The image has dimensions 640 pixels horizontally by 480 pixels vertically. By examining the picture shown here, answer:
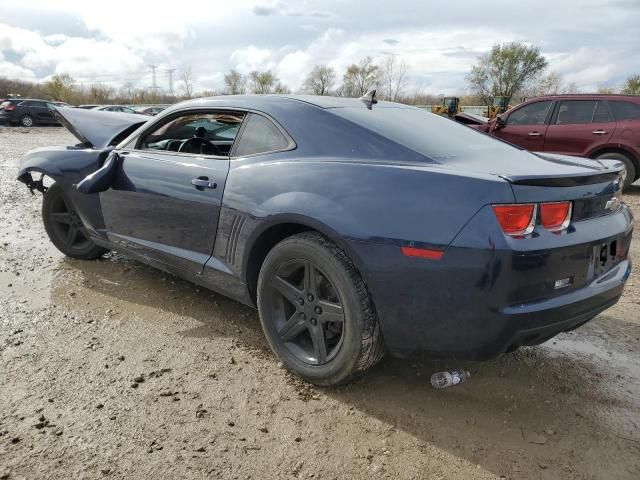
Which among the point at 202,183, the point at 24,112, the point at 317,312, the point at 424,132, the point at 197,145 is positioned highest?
the point at 424,132

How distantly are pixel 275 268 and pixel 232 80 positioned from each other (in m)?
70.8

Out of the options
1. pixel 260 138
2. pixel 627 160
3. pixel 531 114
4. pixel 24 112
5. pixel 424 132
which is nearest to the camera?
pixel 424 132

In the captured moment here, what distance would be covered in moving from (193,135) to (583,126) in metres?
7.28

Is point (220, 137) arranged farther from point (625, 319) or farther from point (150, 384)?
point (625, 319)

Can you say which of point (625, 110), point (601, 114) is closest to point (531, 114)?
point (601, 114)

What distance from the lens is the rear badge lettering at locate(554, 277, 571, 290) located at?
211cm

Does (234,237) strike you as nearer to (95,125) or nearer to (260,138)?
(260,138)

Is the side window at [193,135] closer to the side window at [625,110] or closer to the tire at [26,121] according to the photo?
the side window at [625,110]

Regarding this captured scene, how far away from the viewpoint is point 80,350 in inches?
117

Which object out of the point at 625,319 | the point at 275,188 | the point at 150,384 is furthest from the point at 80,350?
the point at 625,319

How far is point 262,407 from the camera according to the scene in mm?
2443

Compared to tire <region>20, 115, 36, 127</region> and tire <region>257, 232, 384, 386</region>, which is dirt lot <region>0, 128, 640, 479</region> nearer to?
tire <region>257, 232, 384, 386</region>

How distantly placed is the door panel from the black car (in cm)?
2752

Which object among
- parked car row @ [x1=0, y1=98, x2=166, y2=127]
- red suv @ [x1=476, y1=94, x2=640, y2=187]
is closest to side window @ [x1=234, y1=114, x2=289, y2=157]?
red suv @ [x1=476, y1=94, x2=640, y2=187]
